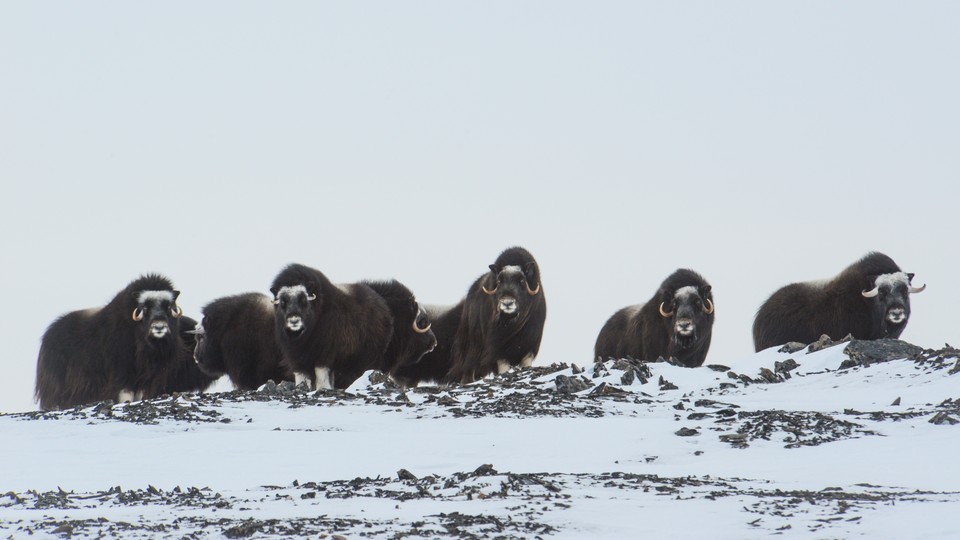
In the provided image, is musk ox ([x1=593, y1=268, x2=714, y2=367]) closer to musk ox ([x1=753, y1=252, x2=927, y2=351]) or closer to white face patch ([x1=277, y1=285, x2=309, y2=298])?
musk ox ([x1=753, y1=252, x2=927, y2=351])

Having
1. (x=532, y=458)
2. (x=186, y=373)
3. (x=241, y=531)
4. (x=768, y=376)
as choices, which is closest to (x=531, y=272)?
(x=186, y=373)

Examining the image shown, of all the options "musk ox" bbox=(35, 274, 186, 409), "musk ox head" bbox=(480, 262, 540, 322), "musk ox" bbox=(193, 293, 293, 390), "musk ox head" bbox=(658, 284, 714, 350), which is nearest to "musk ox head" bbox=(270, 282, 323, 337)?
"musk ox" bbox=(193, 293, 293, 390)

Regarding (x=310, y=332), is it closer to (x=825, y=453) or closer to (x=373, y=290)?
(x=373, y=290)

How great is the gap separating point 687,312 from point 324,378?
3.91 meters

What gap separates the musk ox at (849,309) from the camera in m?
14.2

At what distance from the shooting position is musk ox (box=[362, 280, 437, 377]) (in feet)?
47.8

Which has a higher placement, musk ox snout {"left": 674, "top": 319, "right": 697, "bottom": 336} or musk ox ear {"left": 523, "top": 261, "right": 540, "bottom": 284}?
musk ox ear {"left": 523, "top": 261, "right": 540, "bottom": 284}

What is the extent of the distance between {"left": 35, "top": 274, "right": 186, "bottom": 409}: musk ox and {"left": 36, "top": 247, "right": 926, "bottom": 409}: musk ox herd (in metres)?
0.01

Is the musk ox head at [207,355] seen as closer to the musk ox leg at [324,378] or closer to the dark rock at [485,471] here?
the musk ox leg at [324,378]

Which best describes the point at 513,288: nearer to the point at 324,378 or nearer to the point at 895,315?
the point at 324,378

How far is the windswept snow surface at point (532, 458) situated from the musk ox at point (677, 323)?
2014 millimetres

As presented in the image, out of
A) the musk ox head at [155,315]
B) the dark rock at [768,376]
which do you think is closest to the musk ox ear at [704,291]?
the dark rock at [768,376]

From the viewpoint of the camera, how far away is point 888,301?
46.5 ft

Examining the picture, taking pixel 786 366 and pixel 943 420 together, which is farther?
pixel 786 366
